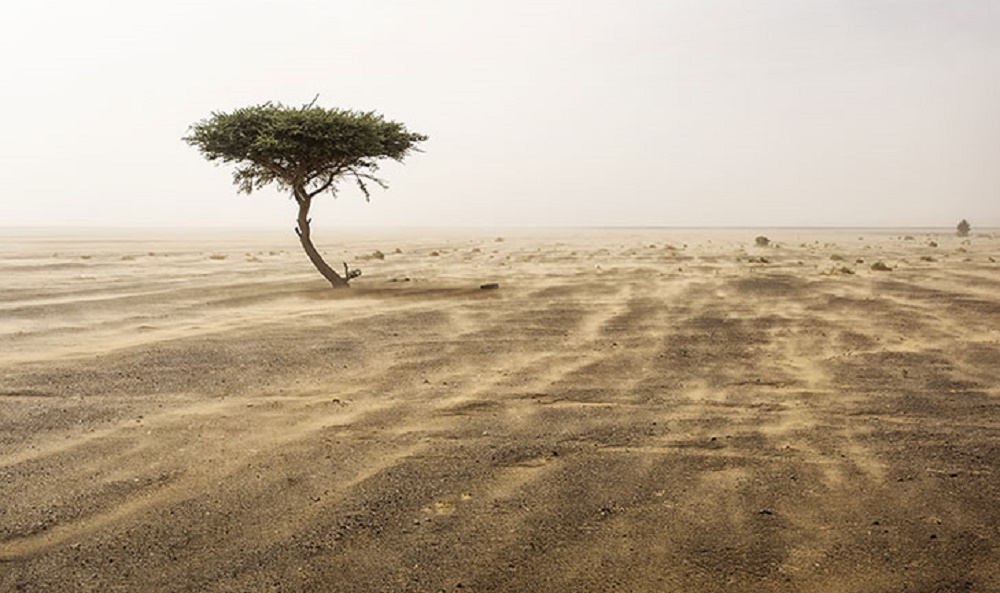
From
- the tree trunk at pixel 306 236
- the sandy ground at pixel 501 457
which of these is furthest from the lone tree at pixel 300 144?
the sandy ground at pixel 501 457

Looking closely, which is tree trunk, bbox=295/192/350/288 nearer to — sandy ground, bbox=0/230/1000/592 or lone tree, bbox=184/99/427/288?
lone tree, bbox=184/99/427/288

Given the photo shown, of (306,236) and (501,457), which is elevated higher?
(306,236)

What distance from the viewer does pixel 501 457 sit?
5043 mm

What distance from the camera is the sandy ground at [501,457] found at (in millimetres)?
3455

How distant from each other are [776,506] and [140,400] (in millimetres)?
6416

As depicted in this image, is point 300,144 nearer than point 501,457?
No

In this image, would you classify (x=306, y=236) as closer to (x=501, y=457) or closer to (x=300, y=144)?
(x=300, y=144)

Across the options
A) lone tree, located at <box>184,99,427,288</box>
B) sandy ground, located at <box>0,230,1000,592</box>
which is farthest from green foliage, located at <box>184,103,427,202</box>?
sandy ground, located at <box>0,230,1000,592</box>

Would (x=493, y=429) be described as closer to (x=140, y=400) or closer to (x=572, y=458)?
(x=572, y=458)

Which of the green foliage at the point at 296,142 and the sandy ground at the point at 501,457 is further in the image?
the green foliage at the point at 296,142

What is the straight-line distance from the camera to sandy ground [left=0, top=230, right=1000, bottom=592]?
3.46 metres

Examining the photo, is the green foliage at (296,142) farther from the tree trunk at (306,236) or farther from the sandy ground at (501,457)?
the sandy ground at (501,457)

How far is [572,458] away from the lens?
5.04 m

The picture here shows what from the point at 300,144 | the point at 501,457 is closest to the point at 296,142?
the point at 300,144
